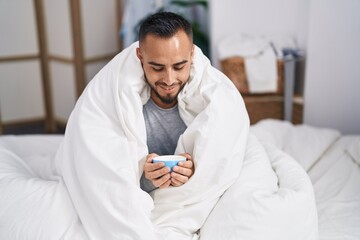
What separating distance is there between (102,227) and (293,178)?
24.8 inches

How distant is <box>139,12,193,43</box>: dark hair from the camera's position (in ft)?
4.22

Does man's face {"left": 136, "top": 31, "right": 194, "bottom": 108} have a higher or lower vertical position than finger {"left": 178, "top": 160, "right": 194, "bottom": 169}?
higher

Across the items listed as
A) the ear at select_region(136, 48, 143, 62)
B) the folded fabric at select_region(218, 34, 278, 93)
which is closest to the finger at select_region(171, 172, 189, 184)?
the ear at select_region(136, 48, 143, 62)

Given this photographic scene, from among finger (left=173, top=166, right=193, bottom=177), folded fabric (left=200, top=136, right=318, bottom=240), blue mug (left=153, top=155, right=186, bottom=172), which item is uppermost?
blue mug (left=153, top=155, right=186, bottom=172)

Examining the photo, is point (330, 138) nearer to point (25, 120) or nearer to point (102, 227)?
point (102, 227)

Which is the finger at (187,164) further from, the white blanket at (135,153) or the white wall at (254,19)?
the white wall at (254,19)

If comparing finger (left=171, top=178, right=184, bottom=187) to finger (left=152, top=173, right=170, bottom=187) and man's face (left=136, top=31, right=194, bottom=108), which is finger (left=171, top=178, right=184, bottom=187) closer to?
finger (left=152, top=173, right=170, bottom=187)

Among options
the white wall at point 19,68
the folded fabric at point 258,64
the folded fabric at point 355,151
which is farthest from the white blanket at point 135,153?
the white wall at point 19,68

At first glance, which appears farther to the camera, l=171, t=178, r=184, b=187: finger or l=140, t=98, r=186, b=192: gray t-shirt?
l=140, t=98, r=186, b=192: gray t-shirt

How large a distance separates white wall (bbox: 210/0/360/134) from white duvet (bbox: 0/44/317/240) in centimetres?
119

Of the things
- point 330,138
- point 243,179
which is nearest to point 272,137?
point 330,138

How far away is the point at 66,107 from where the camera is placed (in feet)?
11.4

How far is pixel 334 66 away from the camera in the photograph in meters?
2.41

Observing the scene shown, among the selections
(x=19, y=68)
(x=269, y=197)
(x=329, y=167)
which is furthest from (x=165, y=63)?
(x=19, y=68)
